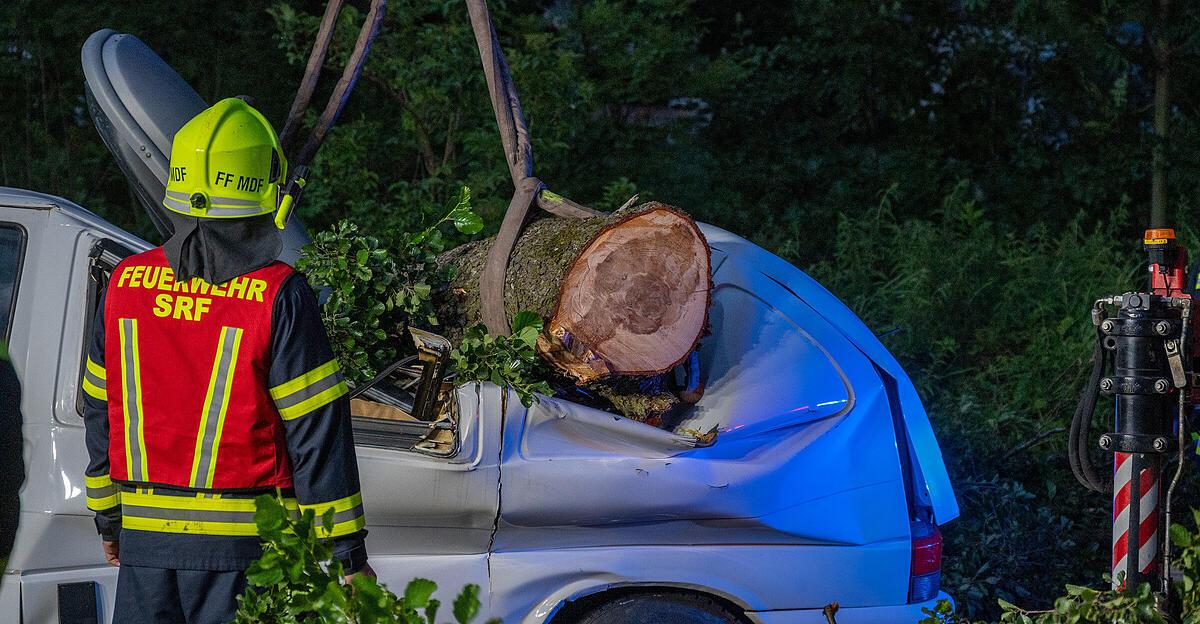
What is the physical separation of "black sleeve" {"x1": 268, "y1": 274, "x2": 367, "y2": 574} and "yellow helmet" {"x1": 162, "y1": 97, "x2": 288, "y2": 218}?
0.20 meters

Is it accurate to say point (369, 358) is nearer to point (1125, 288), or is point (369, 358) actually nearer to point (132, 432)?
point (132, 432)

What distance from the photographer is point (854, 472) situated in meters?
3.07

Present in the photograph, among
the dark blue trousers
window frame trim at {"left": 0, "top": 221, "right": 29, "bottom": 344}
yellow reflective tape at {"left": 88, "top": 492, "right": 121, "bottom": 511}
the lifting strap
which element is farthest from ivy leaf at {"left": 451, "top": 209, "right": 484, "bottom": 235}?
the dark blue trousers

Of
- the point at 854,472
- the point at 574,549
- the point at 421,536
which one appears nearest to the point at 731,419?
the point at 854,472

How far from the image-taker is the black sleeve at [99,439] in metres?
2.50

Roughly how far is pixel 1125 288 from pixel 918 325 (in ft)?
4.68

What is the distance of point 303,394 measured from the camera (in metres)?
2.34

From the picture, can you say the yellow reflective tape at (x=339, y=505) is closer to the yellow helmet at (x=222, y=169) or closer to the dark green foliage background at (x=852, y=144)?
the yellow helmet at (x=222, y=169)

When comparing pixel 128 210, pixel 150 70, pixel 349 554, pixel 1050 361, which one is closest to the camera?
pixel 349 554

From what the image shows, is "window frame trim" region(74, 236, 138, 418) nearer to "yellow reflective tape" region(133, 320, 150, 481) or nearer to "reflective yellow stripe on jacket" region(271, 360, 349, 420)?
"yellow reflective tape" region(133, 320, 150, 481)

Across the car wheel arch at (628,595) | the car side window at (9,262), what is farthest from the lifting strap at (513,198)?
the car side window at (9,262)

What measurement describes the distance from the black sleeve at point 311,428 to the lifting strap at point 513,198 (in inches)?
39.4

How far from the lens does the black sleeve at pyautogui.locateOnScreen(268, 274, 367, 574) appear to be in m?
2.33

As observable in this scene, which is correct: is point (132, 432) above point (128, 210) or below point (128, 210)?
below
